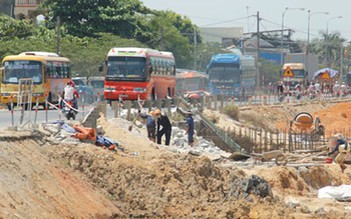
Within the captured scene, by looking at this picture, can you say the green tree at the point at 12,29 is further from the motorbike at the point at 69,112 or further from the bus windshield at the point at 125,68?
the motorbike at the point at 69,112

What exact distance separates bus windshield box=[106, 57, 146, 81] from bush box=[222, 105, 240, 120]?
7.77 m

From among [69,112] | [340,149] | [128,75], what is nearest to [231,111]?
[128,75]

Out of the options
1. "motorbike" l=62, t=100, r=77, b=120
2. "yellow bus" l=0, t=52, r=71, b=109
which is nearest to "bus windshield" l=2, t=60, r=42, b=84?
"yellow bus" l=0, t=52, r=71, b=109

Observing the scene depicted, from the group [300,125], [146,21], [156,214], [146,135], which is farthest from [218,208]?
[146,21]

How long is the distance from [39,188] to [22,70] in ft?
78.3

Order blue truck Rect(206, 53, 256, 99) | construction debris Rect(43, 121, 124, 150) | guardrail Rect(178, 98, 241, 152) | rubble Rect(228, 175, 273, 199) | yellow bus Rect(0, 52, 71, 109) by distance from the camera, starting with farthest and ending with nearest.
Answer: blue truck Rect(206, 53, 256, 99), yellow bus Rect(0, 52, 71, 109), guardrail Rect(178, 98, 241, 152), construction debris Rect(43, 121, 124, 150), rubble Rect(228, 175, 273, 199)

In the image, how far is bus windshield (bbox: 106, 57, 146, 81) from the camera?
4659 centimetres

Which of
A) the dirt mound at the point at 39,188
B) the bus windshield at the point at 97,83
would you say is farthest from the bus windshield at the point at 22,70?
the dirt mound at the point at 39,188

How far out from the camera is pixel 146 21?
8900cm

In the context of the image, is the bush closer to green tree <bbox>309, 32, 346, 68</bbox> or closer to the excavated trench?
the excavated trench

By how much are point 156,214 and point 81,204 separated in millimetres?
2468

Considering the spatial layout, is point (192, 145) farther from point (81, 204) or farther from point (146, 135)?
point (81, 204)

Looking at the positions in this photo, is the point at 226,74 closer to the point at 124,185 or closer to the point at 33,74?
the point at 33,74

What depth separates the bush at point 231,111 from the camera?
175 feet
